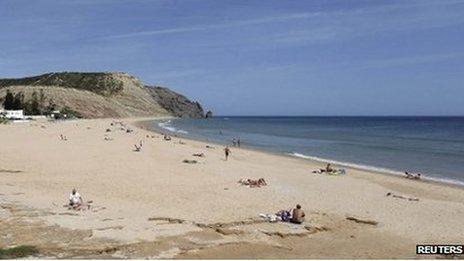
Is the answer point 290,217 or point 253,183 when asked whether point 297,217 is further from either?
point 253,183

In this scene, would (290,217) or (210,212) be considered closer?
(290,217)

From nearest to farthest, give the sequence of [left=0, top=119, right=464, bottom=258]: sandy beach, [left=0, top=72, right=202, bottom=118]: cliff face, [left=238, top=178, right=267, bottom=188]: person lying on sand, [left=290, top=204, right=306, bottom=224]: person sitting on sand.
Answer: [left=0, top=119, right=464, bottom=258]: sandy beach < [left=290, top=204, right=306, bottom=224]: person sitting on sand < [left=238, top=178, right=267, bottom=188]: person lying on sand < [left=0, top=72, right=202, bottom=118]: cliff face

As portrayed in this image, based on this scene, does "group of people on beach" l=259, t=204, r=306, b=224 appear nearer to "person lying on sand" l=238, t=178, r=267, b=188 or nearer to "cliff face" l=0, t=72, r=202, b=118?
"person lying on sand" l=238, t=178, r=267, b=188

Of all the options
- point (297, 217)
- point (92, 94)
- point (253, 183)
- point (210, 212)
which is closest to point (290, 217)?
point (297, 217)

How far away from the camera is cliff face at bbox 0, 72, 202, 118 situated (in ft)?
459

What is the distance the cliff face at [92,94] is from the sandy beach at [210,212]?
11209 centimetres

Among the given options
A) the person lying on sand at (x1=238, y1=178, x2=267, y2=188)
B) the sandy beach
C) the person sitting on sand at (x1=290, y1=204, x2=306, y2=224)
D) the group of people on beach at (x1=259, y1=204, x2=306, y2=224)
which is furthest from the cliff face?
the person sitting on sand at (x1=290, y1=204, x2=306, y2=224)

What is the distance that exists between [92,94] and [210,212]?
142 m

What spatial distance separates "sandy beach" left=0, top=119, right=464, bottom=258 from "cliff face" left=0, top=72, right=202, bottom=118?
112 m

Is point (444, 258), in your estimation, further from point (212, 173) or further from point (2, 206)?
point (212, 173)

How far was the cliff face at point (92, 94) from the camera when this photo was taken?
140 meters

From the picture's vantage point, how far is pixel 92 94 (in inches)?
6053

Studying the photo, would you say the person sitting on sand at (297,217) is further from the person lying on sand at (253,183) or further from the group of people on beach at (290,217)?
the person lying on sand at (253,183)

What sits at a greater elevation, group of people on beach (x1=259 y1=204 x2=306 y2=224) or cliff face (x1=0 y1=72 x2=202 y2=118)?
cliff face (x1=0 y1=72 x2=202 y2=118)
